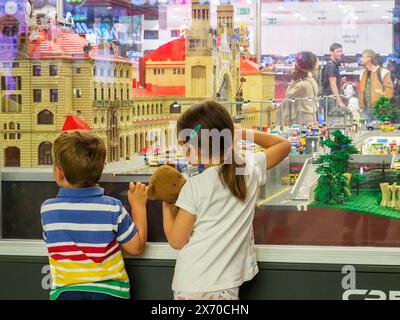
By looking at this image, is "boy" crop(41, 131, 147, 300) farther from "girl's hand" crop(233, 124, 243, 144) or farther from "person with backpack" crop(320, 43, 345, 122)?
"person with backpack" crop(320, 43, 345, 122)

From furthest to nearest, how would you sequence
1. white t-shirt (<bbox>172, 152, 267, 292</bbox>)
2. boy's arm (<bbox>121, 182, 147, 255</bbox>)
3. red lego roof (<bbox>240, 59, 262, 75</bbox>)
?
red lego roof (<bbox>240, 59, 262, 75</bbox>) < boy's arm (<bbox>121, 182, 147, 255</bbox>) < white t-shirt (<bbox>172, 152, 267, 292</bbox>)

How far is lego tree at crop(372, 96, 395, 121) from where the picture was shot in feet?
10.4

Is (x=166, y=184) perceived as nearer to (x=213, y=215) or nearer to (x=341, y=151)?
(x=213, y=215)

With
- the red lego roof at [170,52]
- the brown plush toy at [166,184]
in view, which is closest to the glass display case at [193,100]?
the red lego roof at [170,52]

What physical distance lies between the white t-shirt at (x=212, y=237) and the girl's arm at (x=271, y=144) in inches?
8.1

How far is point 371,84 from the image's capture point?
126 inches

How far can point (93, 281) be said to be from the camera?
289cm

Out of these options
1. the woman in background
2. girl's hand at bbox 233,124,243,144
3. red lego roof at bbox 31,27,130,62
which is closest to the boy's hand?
girl's hand at bbox 233,124,243,144

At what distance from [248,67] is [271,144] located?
0.37m

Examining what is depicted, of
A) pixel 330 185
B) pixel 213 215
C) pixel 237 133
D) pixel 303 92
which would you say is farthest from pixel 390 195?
pixel 213 215

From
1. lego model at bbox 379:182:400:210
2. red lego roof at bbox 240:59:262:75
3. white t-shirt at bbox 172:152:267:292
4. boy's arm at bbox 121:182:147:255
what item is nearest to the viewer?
white t-shirt at bbox 172:152:267:292

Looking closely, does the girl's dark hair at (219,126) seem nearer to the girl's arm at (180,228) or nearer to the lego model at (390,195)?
the girl's arm at (180,228)

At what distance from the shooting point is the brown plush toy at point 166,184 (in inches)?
122

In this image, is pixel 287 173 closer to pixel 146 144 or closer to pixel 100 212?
pixel 146 144
